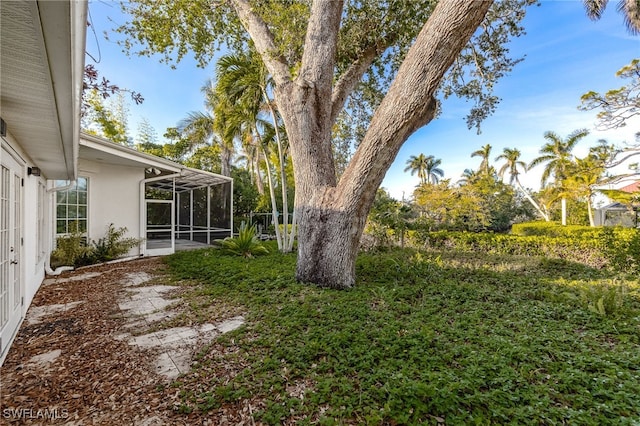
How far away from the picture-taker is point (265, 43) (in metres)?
5.80

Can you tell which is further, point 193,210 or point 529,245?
point 193,210

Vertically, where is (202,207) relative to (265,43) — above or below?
below

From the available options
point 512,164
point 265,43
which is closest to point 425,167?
point 512,164

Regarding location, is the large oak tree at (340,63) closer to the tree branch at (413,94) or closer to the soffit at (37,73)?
the tree branch at (413,94)

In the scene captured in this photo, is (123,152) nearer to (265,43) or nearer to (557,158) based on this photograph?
(265,43)

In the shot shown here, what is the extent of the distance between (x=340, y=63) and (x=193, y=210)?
31.9 feet

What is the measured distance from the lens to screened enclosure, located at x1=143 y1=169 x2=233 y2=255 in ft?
38.0

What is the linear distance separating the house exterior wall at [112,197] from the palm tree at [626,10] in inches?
661

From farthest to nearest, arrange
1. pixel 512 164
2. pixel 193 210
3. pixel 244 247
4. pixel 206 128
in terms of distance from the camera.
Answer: pixel 512 164, pixel 206 128, pixel 193 210, pixel 244 247

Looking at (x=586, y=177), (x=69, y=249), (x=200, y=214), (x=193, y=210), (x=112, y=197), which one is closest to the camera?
(x=69, y=249)

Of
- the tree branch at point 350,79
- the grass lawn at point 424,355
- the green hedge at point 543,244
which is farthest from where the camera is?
the green hedge at point 543,244

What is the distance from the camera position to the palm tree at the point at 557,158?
18.0 metres

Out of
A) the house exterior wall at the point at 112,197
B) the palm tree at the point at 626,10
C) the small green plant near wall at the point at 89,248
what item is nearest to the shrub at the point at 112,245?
the small green plant near wall at the point at 89,248

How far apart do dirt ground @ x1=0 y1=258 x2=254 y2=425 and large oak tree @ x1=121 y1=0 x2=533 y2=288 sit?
284 centimetres
